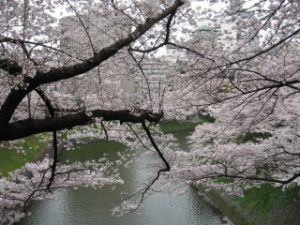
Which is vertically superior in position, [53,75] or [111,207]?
[53,75]

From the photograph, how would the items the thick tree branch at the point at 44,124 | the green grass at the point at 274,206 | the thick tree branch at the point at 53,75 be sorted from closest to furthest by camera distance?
the thick tree branch at the point at 53,75
the thick tree branch at the point at 44,124
the green grass at the point at 274,206

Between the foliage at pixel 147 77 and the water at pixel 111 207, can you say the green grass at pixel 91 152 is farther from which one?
the foliage at pixel 147 77

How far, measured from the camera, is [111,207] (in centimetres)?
1210

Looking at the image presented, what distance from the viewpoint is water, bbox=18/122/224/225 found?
1103 centimetres

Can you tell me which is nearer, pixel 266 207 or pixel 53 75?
pixel 53 75

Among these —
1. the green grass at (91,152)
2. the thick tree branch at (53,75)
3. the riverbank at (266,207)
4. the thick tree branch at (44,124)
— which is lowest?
the green grass at (91,152)

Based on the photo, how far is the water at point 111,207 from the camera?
36.2 ft

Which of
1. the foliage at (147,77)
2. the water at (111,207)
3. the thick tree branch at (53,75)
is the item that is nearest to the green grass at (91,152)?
the water at (111,207)

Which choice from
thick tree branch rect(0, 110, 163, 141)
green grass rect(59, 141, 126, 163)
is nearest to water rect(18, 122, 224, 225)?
green grass rect(59, 141, 126, 163)

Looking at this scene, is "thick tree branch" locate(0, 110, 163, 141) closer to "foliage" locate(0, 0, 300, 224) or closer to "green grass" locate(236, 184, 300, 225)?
"foliage" locate(0, 0, 300, 224)

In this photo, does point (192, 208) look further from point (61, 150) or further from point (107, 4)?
point (61, 150)

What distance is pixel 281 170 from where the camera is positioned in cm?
629

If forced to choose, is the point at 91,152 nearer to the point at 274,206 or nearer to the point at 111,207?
the point at 111,207

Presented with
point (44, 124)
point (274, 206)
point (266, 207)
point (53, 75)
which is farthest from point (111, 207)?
point (53, 75)
